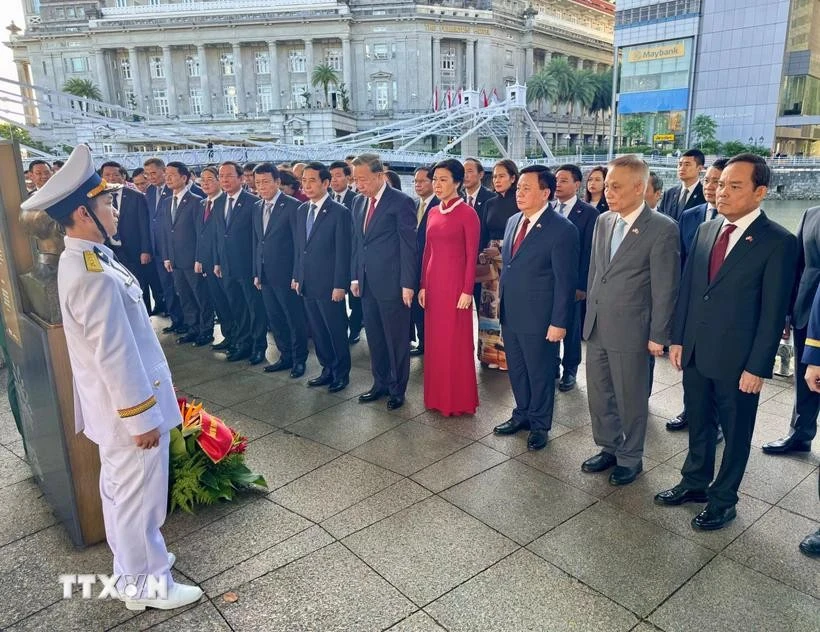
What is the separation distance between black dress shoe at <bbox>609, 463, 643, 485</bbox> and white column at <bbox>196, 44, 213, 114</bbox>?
61392 mm

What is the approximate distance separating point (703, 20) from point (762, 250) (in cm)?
5333

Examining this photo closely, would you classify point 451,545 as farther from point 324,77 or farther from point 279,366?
point 324,77

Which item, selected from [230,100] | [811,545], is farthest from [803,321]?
[230,100]

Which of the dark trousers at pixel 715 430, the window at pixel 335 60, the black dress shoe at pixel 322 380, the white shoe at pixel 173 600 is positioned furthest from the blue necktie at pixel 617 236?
the window at pixel 335 60

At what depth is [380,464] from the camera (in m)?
3.60

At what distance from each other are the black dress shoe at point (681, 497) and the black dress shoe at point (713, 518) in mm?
163

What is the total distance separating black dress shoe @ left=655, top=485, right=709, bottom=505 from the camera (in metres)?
3.06

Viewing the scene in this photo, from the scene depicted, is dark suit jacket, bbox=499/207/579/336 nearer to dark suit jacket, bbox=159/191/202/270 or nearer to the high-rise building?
dark suit jacket, bbox=159/191/202/270

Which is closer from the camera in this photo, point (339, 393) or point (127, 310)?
point (127, 310)

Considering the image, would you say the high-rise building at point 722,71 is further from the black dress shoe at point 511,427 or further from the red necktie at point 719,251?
the red necktie at point 719,251

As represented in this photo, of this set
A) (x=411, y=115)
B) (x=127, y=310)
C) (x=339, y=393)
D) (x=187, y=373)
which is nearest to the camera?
(x=127, y=310)

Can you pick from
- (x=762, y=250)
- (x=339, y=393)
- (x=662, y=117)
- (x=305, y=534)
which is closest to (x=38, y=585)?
(x=305, y=534)

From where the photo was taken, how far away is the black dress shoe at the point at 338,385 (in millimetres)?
4957

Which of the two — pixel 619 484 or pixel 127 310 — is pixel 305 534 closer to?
pixel 127 310
